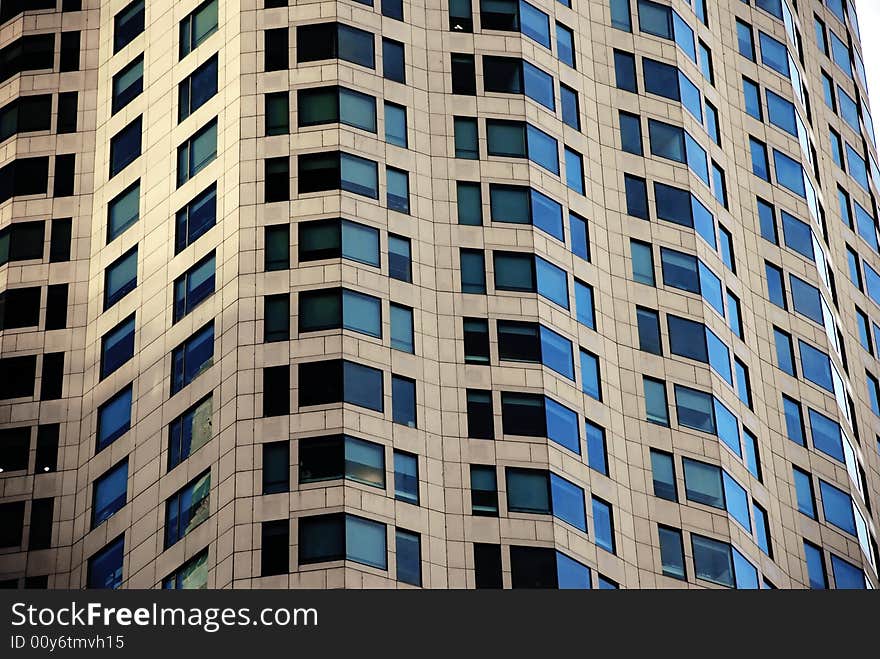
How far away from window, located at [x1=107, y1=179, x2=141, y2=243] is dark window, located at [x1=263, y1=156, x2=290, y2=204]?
824 cm

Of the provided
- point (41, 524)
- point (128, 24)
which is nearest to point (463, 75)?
point (128, 24)

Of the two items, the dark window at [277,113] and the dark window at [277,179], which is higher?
the dark window at [277,113]

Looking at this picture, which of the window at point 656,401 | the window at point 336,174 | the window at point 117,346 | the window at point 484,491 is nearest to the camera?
the window at point 484,491

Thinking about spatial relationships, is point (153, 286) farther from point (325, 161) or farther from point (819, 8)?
point (819, 8)

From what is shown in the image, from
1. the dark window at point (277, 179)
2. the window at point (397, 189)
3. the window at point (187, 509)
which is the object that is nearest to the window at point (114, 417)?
the window at point (187, 509)

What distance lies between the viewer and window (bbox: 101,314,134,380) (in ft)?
314

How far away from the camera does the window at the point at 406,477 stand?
283ft

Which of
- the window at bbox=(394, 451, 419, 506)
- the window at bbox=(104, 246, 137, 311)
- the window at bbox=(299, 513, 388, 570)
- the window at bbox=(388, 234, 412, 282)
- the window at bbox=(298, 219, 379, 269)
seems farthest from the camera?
the window at bbox=(104, 246, 137, 311)

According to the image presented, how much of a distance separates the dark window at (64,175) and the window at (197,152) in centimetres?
801

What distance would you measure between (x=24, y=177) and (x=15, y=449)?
12949 mm

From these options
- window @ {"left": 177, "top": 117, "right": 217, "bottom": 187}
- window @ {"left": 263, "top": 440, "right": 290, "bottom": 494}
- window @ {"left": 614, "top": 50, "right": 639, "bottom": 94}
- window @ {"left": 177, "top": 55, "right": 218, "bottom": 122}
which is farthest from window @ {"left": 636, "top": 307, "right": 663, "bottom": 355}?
window @ {"left": 177, "top": 55, "right": 218, "bottom": 122}

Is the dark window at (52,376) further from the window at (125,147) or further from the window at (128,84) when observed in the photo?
the window at (128,84)

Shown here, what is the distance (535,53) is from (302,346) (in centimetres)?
1814

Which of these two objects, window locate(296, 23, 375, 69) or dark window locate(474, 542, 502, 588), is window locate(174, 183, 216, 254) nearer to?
window locate(296, 23, 375, 69)
